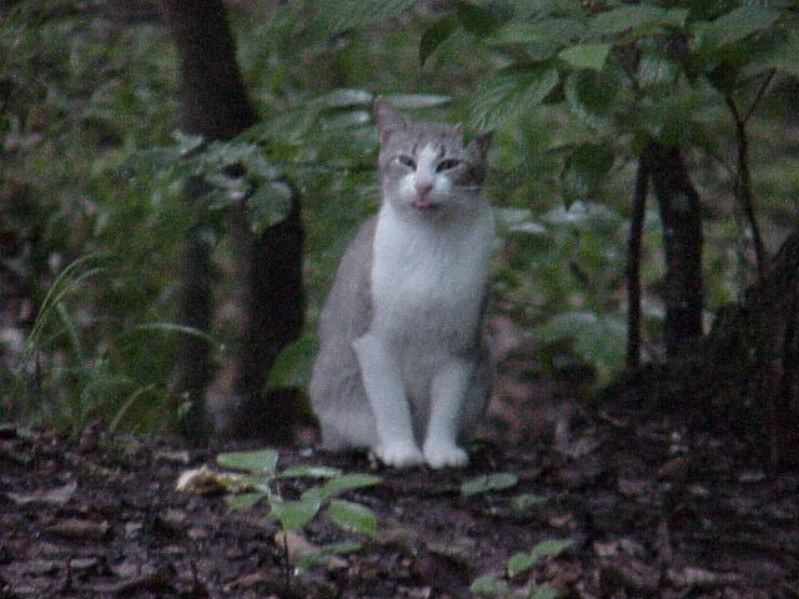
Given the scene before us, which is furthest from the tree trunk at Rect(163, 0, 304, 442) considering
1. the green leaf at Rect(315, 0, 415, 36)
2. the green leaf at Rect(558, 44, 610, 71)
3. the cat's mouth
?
the green leaf at Rect(558, 44, 610, 71)

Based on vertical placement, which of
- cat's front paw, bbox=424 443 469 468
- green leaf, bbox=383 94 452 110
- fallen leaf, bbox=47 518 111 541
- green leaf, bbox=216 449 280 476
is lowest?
cat's front paw, bbox=424 443 469 468

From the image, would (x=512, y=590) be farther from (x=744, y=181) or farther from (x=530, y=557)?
(x=744, y=181)

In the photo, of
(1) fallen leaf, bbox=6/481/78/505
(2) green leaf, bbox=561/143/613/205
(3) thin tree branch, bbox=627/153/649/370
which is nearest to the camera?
(1) fallen leaf, bbox=6/481/78/505

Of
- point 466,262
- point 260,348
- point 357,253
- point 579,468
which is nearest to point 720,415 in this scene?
point 579,468

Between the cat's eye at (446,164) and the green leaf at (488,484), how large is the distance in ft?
3.16

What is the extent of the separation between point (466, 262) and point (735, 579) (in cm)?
136

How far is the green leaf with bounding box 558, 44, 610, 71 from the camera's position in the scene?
92.2 inches

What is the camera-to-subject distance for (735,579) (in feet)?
10.4

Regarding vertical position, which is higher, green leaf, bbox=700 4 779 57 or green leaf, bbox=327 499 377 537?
green leaf, bbox=700 4 779 57

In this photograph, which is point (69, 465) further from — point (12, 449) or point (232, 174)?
point (232, 174)

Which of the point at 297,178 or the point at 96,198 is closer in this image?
the point at 297,178

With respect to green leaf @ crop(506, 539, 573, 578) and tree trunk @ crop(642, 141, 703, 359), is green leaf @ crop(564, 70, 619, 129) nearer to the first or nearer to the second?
green leaf @ crop(506, 539, 573, 578)

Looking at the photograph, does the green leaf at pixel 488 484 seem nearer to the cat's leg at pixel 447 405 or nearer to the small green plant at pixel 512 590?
the cat's leg at pixel 447 405

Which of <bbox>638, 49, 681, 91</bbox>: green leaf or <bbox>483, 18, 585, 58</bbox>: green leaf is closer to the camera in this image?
<bbox>483, 18, 585, 58</bbox>: green leaf
